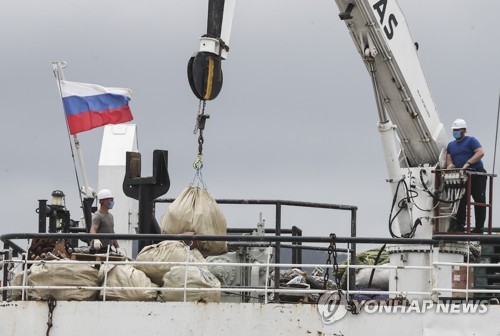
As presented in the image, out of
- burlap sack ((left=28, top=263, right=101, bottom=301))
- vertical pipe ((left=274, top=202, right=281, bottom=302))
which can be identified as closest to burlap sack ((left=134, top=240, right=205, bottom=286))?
burlap sack ((left=28, top=263, right=101, bottom=301))

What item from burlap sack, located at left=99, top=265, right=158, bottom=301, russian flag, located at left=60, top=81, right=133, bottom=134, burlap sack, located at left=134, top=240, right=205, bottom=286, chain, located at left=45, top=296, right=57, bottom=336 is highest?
russian flag, located at left=60, top=81, right=133, bottom=134

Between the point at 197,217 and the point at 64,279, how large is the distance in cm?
234

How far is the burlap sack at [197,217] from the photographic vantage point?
61.9 ft

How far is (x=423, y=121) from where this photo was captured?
73.6 ft

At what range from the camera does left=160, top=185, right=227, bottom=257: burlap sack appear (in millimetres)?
18875

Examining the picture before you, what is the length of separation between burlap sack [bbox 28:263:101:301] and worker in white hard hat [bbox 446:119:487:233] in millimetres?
6820

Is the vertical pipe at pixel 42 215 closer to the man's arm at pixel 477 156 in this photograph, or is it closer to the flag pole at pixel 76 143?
the flag pole at pixel 76 143

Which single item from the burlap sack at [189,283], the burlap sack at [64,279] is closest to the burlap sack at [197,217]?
the burlap sack at [189,283]

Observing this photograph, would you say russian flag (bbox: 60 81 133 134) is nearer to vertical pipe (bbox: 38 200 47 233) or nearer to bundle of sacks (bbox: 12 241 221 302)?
vertical pipe (bbox: 38 200 47 233)

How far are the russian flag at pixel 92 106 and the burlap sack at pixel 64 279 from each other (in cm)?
734

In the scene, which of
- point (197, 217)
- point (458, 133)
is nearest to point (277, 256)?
point (197, 217)

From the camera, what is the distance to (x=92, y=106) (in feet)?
81.0

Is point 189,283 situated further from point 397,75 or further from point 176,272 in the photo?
point 397,75

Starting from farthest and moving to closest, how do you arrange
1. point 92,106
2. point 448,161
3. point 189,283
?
point 92,106, point 448,161, point 189,283
